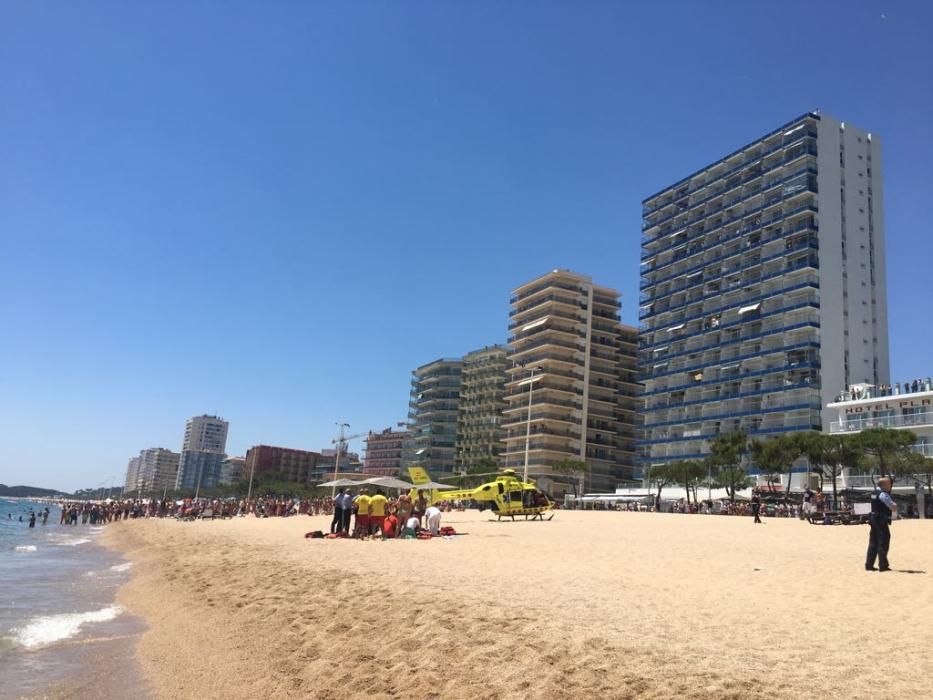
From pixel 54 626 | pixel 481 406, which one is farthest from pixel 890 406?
pixel 481 406

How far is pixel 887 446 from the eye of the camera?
50.8m

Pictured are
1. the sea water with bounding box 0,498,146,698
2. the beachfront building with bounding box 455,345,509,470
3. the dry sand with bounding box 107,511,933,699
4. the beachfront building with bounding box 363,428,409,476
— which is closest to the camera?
the dry sand with bounding box 107,511,933,699

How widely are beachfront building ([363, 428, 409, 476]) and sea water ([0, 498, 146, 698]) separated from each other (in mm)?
138055

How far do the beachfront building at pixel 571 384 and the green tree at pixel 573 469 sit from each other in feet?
5.17

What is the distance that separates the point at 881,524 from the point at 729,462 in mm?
54417

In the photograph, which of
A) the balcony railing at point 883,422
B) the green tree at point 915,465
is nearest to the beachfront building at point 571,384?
the balcony railing at point 883,422

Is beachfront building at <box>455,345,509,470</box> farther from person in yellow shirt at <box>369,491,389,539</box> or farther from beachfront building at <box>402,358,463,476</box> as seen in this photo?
person in yellow shirt at <box>369,491,389,539</box>

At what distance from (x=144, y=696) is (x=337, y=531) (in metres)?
14.3

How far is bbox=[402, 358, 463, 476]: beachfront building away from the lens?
137250 millimetres

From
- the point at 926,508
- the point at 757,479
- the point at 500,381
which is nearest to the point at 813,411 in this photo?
the point at 757,479

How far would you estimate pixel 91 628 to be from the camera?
12.2 meters

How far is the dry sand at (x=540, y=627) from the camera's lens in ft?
20.8

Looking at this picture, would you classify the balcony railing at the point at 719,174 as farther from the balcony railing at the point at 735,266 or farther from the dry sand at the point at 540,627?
the dry sand at the point at 540,627

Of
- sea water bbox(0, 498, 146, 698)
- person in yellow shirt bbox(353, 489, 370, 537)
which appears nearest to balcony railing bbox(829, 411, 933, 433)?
person in yellow shirt bbox(353, 489, 370, 537)
